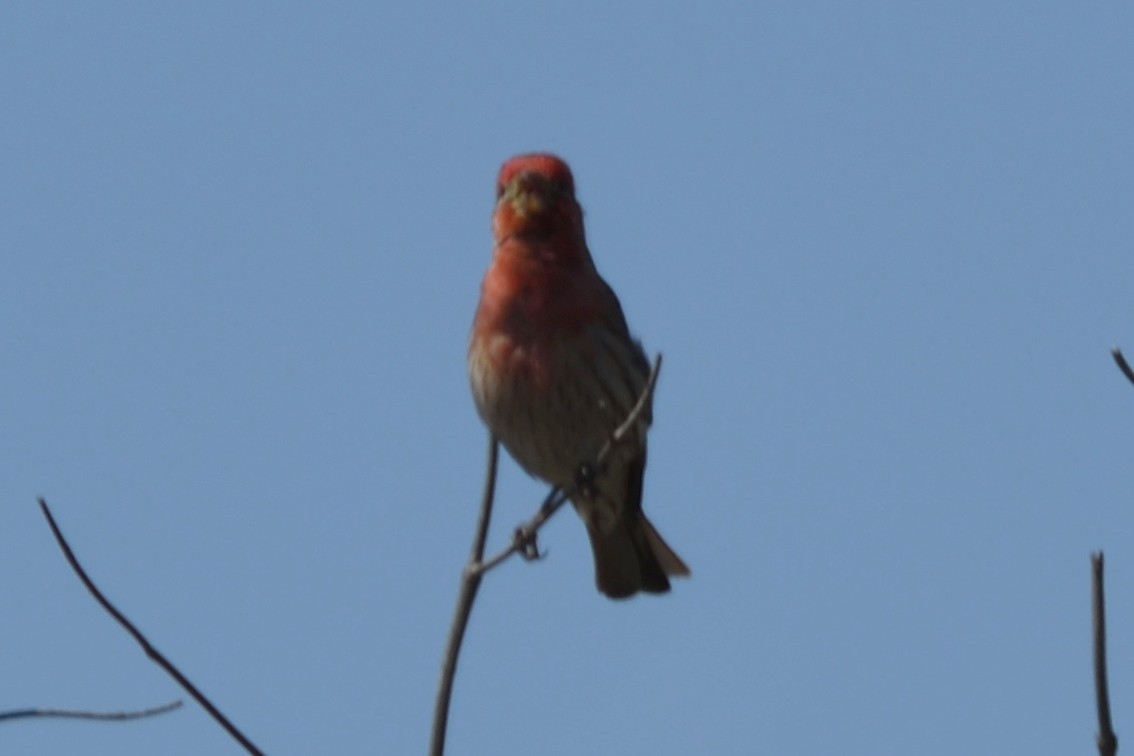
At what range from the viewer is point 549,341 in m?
9.29

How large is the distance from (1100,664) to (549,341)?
5.67 meters

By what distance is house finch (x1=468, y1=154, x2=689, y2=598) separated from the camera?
30.5ft

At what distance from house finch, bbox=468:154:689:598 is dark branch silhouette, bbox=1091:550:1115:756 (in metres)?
5.42

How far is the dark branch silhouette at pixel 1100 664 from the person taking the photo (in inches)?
145

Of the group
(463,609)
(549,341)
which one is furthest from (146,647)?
(549,341)

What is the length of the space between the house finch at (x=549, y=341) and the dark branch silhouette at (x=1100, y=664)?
5.42 meters

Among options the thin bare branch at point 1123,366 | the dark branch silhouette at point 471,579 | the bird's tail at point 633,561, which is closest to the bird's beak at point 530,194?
the bird's tail at point 633,561

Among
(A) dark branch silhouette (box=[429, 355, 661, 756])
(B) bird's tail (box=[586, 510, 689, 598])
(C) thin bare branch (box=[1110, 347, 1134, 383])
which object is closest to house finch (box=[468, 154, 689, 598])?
(B) bird's tail (box=[586, 510, 689, 598])

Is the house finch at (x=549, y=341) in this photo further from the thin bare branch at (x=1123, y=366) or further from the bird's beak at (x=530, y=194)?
the thin bare branch at (x=1123, y=366)

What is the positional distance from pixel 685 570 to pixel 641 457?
97 centimetres

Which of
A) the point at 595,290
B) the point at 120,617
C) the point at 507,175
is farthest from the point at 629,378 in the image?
the point at 120,617

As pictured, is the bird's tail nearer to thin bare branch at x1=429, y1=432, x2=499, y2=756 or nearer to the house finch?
the house finch

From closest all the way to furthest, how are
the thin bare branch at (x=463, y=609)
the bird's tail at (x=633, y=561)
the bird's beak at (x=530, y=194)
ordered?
the thin bare branch at (x=463, y=609) < the bird's beak at (x=530, y=194) < the bird's tail at (x=633, y=561)

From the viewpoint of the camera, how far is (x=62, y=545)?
16.2 feet
